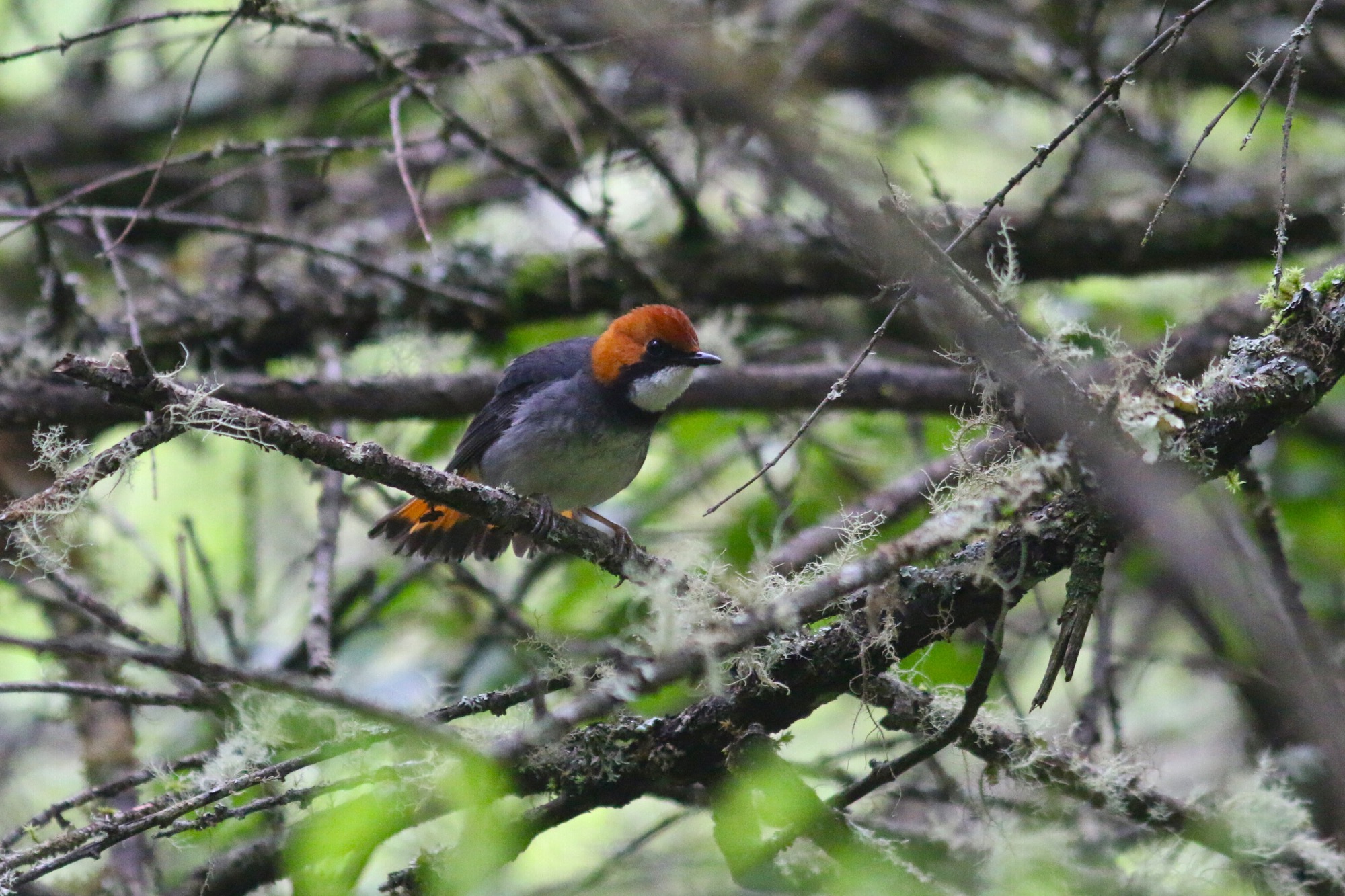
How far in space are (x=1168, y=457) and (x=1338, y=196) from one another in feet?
12.1

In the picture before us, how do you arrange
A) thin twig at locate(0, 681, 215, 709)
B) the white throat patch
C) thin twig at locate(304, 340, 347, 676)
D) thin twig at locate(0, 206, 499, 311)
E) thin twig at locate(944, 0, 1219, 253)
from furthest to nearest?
the white throat patch, thin twig at locate(0, 206, 499, 311), thin twig at locate(304, 340, 347, 676), thin twig at locate(0, 681, 215, 709), thin twig at locate(944, 0, 1219, 253)

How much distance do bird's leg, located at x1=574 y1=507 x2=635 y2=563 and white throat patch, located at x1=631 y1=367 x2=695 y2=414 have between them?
1.56 feet

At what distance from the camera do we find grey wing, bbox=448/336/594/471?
4.44 m

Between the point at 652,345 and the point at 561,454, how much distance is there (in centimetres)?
56

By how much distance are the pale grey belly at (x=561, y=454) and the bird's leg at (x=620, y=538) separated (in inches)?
6.5

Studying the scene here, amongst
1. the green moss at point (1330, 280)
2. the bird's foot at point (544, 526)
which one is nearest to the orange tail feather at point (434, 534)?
the bird's foot at point (544, 526)

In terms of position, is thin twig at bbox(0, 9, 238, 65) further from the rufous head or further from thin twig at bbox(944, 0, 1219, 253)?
thin twig at bbox(944, 0, 1219, 253)

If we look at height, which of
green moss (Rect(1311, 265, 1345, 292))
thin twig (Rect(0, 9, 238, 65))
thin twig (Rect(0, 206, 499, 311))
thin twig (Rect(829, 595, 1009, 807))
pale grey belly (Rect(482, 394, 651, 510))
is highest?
thin twig (Rect(0, 206, 499, 311))

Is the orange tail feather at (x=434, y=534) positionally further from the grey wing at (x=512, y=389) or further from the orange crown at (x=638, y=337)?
the orange crown at (x=638, y=337)

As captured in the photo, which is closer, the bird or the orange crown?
the bird

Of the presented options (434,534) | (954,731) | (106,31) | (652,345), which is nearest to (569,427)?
(652,345)

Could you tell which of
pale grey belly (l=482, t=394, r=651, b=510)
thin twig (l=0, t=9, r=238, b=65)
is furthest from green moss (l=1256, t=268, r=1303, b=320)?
thin twig (l=0, t=9, r=238, b=65)

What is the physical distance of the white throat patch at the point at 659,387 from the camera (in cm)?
432

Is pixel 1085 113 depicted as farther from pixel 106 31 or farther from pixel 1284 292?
pixel 106 31
